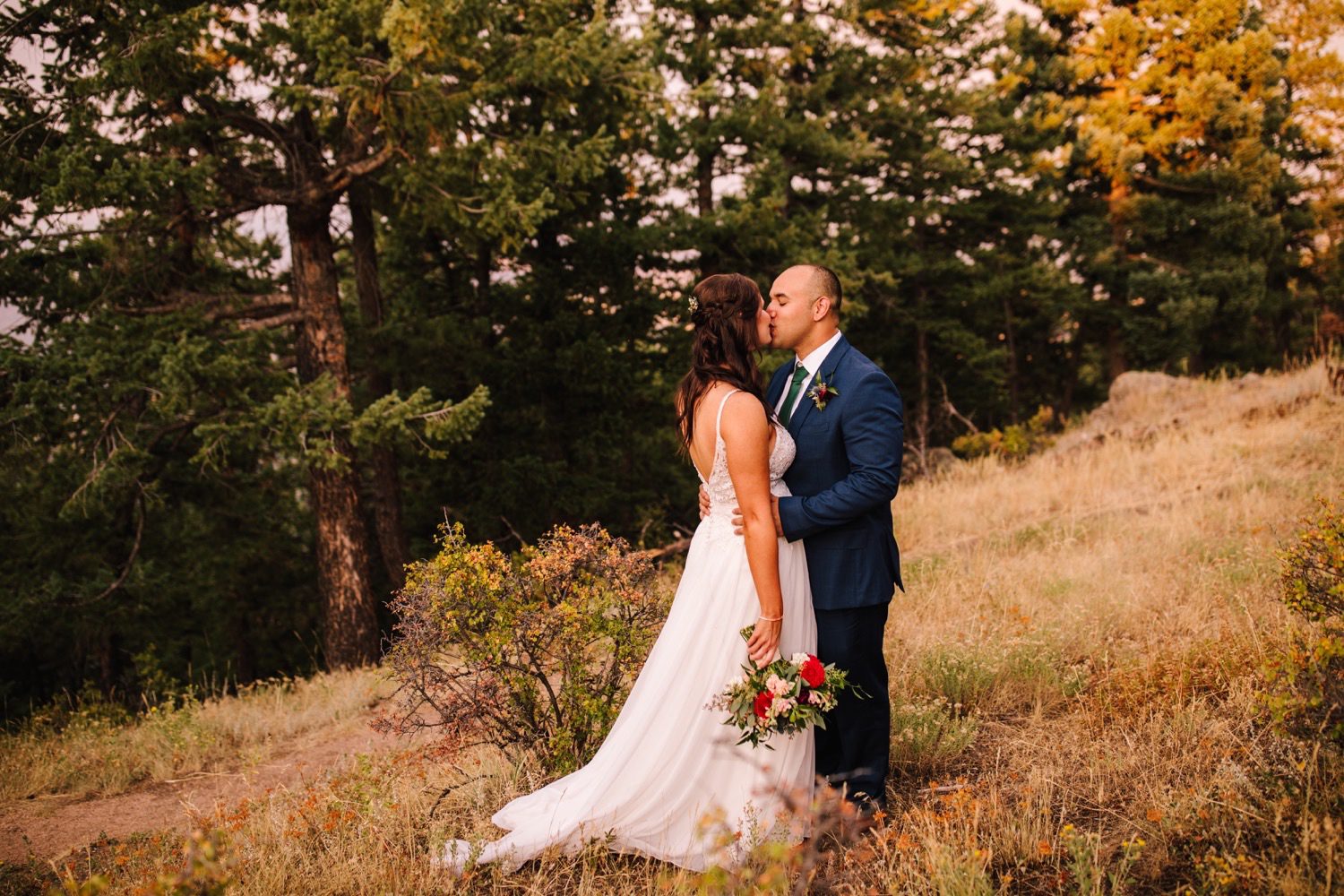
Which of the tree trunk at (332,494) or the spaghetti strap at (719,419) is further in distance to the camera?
the tree trunk at (332,494)

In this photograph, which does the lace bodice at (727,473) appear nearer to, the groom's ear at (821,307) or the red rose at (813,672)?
the groom's ear at (821,307)

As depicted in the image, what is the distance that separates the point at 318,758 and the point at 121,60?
6.53m

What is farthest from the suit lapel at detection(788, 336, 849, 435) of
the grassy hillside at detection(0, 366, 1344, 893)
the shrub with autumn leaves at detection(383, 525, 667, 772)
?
the grassy hillside at detection(0, 366, 1344, 893)

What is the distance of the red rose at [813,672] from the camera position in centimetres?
302

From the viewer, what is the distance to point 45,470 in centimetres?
961

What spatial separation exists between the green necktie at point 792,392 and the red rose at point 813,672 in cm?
103

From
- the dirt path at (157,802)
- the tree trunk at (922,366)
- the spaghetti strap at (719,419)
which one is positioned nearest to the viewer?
the spaghetti strap at (719,419)

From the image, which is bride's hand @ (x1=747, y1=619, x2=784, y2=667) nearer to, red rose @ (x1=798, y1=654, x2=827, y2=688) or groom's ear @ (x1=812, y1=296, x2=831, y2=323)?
red rose @ (x1=798, y1=654, x2=827, y2=688)

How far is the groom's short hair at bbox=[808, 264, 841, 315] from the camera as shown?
11.4ft

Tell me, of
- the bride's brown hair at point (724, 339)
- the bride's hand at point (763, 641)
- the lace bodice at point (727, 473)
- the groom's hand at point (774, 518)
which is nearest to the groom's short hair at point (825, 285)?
the bride's brown hair at point (724, 339)

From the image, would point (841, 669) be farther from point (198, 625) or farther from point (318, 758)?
point (198, 625)

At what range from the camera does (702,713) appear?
11.0 feet

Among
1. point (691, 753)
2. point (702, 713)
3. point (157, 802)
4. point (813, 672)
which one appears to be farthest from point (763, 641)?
point (157, 802)

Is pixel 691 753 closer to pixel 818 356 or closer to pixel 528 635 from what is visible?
pixel 528 635
